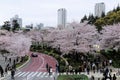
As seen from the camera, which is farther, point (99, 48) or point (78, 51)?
point (99, 48)

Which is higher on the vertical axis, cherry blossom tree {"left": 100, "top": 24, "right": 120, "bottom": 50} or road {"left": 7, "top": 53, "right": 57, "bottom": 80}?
cherry blossom tree {"left": 100, "top": 24, "right": 120, "bottom": 50}

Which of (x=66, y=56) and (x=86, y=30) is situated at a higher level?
(x=86, y=30)

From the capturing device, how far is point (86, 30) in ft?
181

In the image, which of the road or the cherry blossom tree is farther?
the cherry blossom tree

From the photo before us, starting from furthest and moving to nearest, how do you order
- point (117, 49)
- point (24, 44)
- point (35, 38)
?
point (35, 38) < point (24, 44) < point (117, 49)

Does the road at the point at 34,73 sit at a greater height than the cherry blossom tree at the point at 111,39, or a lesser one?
lesser

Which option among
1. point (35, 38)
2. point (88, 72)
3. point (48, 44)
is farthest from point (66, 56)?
point (35, 38)

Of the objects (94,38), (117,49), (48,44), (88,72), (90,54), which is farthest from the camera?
(48,44)

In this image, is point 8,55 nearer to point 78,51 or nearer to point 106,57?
point 78,51

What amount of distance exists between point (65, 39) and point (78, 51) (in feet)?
15.8

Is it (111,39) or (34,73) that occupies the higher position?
(111,39)

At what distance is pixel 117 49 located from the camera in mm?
49969

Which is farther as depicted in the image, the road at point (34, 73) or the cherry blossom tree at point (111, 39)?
the cherry blossom tree at point (111, 39)

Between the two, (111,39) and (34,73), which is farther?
(111,39)
